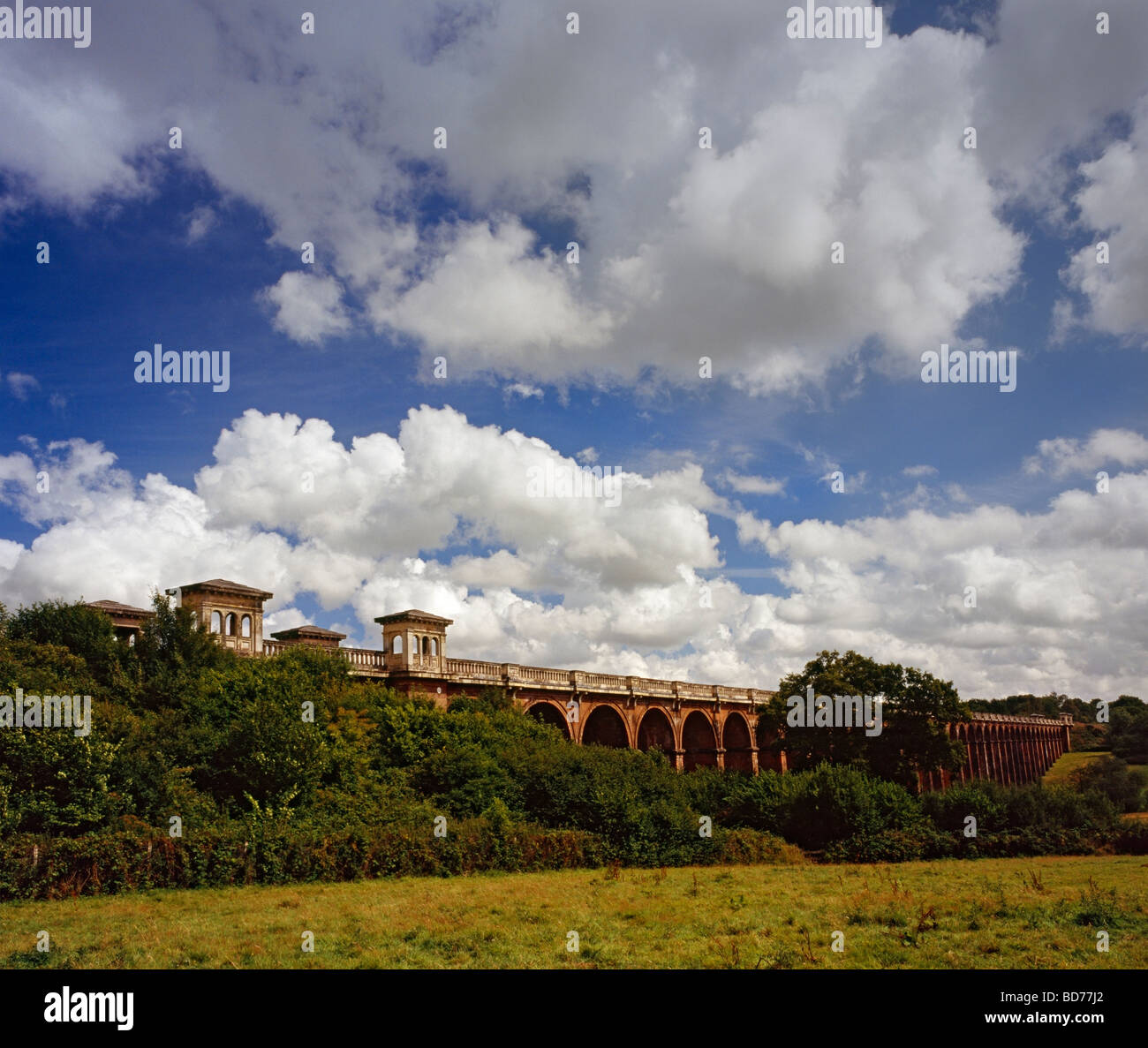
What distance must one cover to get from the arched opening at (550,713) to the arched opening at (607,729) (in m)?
5.25

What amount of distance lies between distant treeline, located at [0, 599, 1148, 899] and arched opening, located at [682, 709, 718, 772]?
29.7 meters

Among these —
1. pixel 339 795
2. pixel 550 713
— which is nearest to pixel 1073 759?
pixel 550 713

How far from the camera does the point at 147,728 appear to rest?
2595 centimetres

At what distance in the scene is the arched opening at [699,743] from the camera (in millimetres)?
65312

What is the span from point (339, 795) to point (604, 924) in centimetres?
1301

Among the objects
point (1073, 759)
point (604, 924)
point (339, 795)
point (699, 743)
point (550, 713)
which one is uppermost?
point (550, 713)

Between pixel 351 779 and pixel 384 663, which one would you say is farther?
pixel 384 663

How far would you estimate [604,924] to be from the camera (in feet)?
51.7

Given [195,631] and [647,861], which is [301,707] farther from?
[647,861]

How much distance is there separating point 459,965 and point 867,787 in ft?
75.1

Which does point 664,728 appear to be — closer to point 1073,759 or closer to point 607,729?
point 607,729

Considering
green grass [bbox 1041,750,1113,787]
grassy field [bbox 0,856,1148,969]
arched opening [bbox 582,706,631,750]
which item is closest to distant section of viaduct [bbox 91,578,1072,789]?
arched opening [bbox 582,706,631,750]

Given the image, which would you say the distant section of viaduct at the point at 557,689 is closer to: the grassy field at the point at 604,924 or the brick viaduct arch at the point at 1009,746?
the brick viaduct arch at the point at 1009,746
